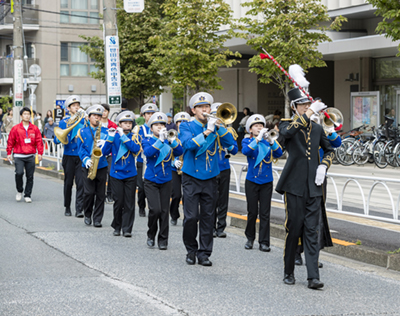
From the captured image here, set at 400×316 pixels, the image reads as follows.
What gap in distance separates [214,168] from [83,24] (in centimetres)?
3694

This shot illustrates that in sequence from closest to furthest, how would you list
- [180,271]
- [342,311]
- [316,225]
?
[342,311] → [316,225] → [180,271]

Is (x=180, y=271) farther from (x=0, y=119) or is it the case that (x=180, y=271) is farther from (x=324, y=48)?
(x=0, y=119)

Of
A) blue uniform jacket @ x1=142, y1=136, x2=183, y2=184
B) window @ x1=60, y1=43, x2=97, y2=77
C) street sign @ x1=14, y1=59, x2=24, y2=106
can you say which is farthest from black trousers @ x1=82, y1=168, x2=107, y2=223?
window @ x1=60, y1=43, x2=97, y2=77

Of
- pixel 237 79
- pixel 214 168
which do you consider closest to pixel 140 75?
pixel 237 79

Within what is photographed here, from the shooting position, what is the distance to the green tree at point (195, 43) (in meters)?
20.2

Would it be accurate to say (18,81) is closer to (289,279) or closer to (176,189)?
(176,189)

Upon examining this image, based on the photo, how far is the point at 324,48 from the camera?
2073 centimetres

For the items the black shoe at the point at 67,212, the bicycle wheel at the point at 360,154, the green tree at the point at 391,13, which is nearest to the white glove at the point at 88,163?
the black shoe at the point at 67,212

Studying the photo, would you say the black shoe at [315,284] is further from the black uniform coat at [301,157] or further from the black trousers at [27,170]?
the black trousers at [27,170]

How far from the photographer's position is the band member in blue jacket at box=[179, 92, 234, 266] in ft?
23.1

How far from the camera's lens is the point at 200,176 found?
7.06 m

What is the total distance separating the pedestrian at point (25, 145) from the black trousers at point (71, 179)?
1.34 m

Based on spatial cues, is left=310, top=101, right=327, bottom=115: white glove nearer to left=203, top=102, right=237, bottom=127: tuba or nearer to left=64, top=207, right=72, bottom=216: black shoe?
left=203, top=102, right=237, bottom=127: tuba

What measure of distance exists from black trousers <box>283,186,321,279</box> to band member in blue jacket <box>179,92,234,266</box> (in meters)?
1.21
